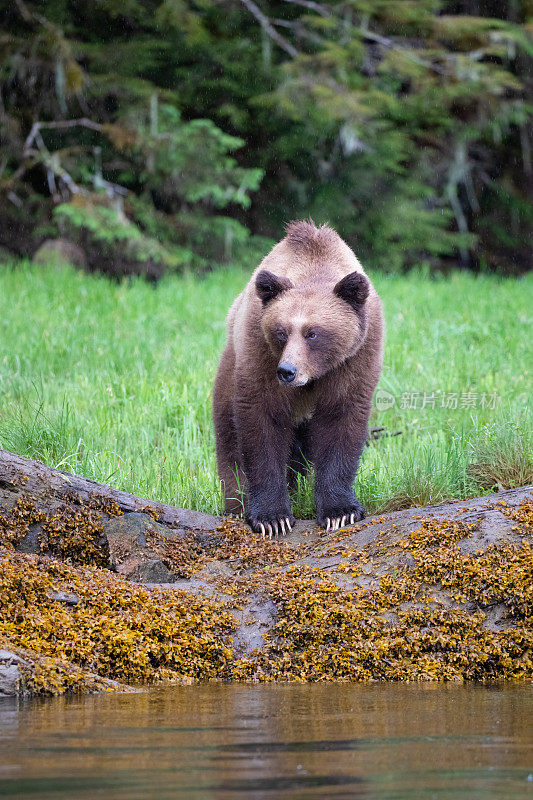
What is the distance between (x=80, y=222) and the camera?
13.3 m

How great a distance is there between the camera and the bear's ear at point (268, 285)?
508cm

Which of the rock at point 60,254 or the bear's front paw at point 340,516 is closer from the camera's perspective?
the bear's front paw at point 340,516

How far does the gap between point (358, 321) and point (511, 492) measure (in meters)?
1.24

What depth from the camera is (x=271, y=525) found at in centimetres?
500

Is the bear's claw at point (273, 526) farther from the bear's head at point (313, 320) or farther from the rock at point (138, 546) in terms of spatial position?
the bear's head at point (313, 320)

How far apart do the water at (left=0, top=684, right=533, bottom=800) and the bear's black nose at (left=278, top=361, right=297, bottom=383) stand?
5.71 ft

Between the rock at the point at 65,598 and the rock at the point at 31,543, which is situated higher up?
the rock at the point at 31,543

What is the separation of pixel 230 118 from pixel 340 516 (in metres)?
11.5

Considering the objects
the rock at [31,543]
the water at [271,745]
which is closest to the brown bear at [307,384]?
the rock at [31,543]

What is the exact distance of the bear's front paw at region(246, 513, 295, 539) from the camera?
498 cm

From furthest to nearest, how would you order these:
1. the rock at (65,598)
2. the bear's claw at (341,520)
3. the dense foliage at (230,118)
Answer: the dense foliage at (230,118) → the bear's claw at (341,520) → the rock at (65,598)

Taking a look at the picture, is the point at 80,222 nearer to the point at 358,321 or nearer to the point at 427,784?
the point at 358,321

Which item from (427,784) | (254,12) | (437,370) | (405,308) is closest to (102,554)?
(427,784)

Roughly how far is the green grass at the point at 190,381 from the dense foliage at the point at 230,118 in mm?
1390
